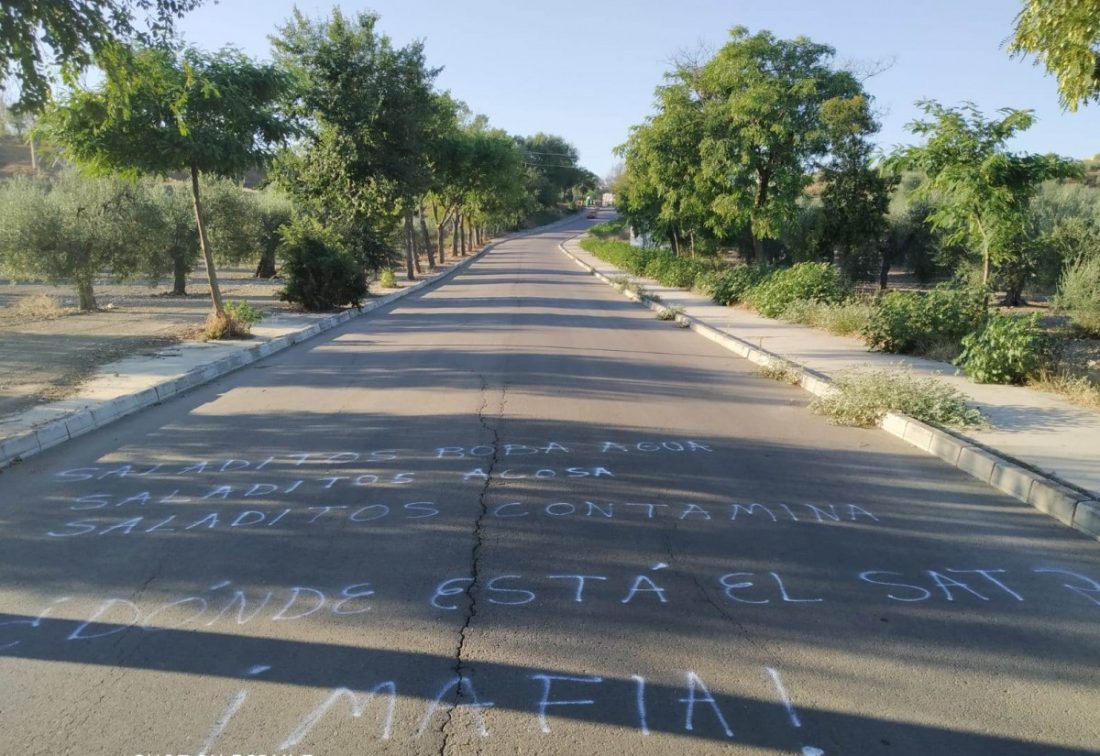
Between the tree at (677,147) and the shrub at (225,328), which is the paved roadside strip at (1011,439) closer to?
the shrub at (225,328)

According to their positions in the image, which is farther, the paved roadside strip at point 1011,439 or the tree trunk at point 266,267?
the tree trunk at point 266,267

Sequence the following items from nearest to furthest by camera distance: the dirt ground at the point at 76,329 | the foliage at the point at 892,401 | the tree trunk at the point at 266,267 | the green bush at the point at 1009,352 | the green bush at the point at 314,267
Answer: the foliage at the point at 892,401 < the green bush at the point at 1009,352 < the dirt ground at the point at 76,329 < the green bush at the point at 314,267 < the tree trunk at the point at 266,267

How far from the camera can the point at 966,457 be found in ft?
22.3

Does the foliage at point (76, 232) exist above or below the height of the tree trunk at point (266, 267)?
above

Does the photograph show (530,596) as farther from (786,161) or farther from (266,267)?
(266,267)

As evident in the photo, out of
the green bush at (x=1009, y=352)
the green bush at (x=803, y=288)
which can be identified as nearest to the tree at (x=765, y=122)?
the green bush at (x=803, y=288)

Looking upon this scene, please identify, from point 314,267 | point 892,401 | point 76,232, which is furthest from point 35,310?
point 892,401

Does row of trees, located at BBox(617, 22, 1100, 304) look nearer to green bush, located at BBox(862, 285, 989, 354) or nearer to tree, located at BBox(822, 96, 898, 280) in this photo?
tree, located at BBox(822, 96, 898, 280)

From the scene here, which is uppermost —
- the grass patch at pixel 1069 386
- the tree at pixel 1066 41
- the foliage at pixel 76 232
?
the tree at pixel 1066 41

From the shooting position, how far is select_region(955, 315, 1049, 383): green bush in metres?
9.66

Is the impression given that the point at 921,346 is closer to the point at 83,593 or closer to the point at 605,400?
the point at 605,400

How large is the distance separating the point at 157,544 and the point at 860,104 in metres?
20.9

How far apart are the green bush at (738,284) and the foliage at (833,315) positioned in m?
3.62

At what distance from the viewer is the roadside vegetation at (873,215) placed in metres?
11.5
